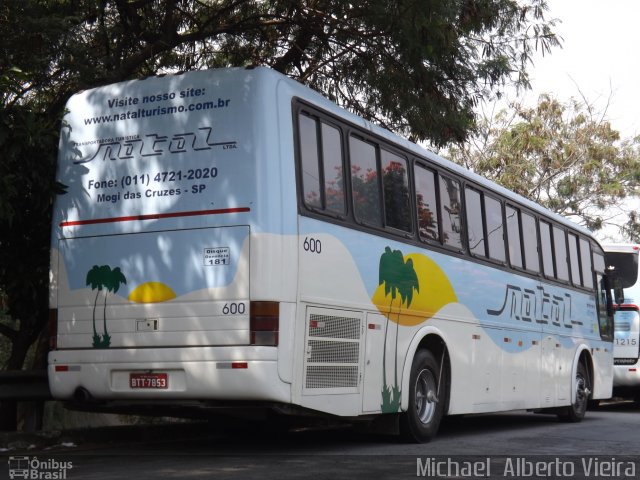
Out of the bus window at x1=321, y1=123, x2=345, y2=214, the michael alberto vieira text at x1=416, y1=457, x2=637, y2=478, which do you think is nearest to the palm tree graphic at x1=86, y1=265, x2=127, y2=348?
the bus window at x1=321, y1=123, x2=345, y2=214

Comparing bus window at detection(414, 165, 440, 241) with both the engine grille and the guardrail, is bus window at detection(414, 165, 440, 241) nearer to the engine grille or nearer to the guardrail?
the engine grille

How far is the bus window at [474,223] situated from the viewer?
39.7ft

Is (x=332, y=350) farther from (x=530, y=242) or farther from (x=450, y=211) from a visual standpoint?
(x=530, y=242)

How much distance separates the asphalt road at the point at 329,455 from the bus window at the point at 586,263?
3.83 meters

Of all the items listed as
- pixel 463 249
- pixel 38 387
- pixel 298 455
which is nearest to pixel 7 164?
pixel 38 387

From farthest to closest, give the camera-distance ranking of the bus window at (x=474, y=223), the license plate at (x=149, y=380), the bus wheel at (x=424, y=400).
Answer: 1. the bus window at (x=474, y=223)
2. the bus wheel at (x=424, y=400)
3. the license plate at (x=149, y=380)

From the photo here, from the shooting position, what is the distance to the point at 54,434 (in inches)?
378

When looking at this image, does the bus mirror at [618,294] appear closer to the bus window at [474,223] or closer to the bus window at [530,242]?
the bus window at [530,242]

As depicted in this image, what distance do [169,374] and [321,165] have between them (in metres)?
2.25

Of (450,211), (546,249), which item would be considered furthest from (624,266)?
(450,211)

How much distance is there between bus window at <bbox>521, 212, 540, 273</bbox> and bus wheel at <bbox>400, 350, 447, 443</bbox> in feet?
11.4

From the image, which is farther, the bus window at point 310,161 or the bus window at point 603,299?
the bus window at point 603,299

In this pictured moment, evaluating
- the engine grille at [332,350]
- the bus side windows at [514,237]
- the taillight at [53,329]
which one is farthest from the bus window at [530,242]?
the taillight at [53,329]

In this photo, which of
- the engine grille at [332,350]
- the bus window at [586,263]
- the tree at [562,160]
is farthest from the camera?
the tree at [562,160]
